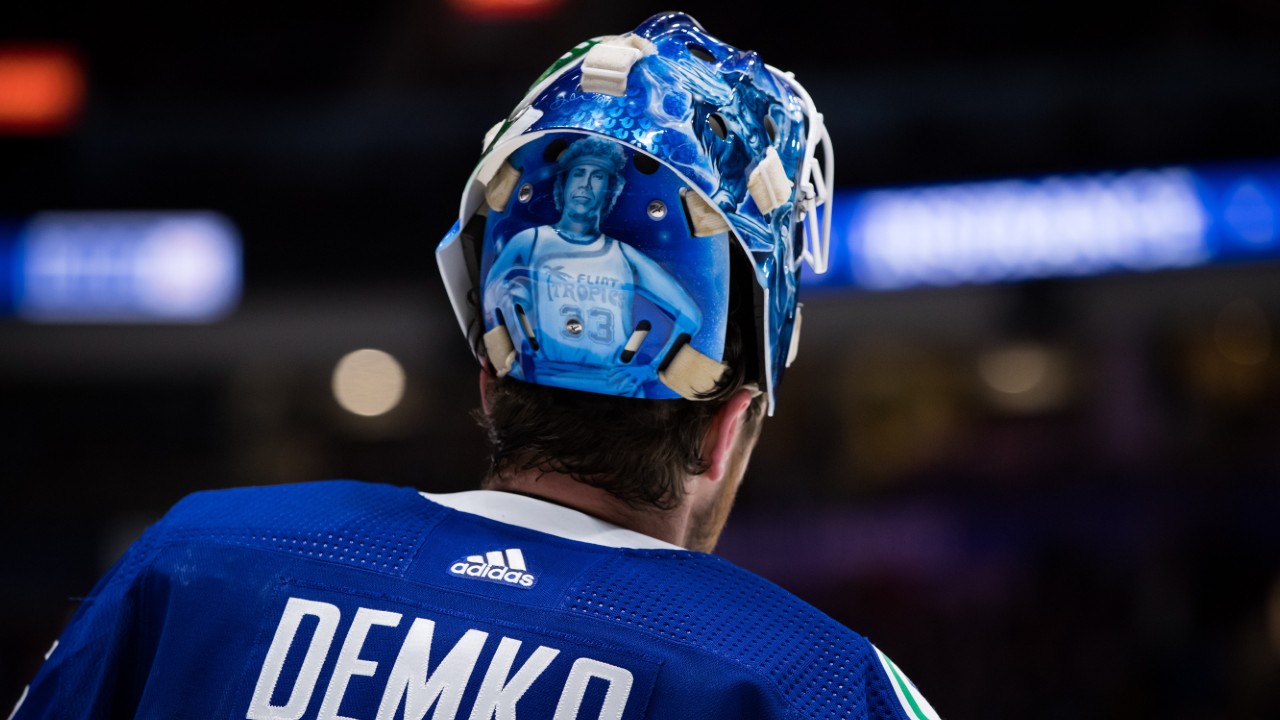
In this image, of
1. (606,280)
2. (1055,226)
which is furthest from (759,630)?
(1055,226)

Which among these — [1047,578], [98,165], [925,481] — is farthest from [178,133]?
[1047,578]

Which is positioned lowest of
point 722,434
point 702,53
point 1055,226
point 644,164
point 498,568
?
point 498,568

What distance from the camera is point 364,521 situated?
1.07 meters

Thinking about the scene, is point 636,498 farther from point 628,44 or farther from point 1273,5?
point 1273,5

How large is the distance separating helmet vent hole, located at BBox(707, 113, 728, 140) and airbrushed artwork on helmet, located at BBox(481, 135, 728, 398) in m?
0.08

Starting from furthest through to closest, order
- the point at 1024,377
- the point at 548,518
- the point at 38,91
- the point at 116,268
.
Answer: the point at 1024,377
the point at 38,91
the point at 116,268
the point at 548,518

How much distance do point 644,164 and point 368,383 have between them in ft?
28.1

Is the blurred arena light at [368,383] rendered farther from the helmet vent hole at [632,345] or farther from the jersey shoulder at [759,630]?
the jersey shoulder at [759,630]

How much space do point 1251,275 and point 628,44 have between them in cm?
679

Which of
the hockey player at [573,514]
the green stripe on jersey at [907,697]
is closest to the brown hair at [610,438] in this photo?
the hockey player at [573,514]

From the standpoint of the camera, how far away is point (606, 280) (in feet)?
3.65

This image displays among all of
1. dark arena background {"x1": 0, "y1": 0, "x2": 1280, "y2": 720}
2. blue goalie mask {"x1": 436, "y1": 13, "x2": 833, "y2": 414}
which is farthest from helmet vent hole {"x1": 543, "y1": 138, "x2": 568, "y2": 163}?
dark arena background {"x1": 0, "y1": 0, "x2": 1280, "y2": 720}

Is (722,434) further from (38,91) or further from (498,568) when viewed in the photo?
(38,91)

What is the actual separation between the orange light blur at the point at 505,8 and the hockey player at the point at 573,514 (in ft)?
18.6
